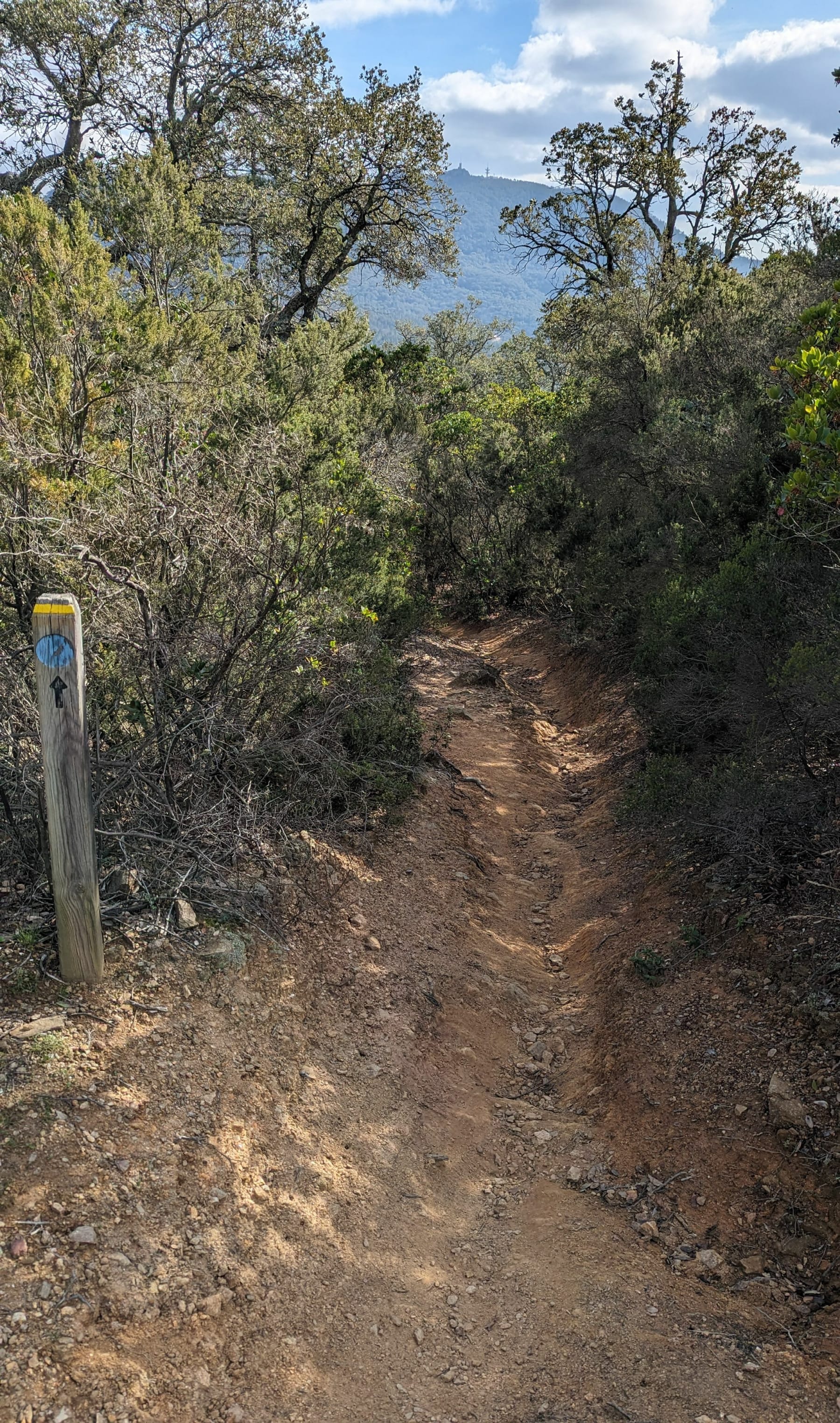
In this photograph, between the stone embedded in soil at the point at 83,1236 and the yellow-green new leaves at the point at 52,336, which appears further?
the yellow-green new leaves at the point at 52,336

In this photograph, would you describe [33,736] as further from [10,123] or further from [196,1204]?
[10,123]

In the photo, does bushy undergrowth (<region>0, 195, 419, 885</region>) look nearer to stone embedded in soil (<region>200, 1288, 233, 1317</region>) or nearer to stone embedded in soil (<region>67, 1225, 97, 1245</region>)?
stone embedded in soil (<region>67, 1225, 97, 1245</region>)

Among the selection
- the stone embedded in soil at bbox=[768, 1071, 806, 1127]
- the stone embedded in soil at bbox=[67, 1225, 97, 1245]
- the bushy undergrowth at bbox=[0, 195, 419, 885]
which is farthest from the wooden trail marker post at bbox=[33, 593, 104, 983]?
the stone embedded in soil at bbox=[768, 1071, 806, 1127]

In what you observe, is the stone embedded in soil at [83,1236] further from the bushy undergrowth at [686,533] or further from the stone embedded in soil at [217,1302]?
the bushy undergrowth at [686,533]

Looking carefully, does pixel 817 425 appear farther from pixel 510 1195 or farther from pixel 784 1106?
pixel 510 1195

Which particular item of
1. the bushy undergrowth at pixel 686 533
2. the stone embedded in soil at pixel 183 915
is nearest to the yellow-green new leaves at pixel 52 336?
the stone embedded in soil at pixel 183 915

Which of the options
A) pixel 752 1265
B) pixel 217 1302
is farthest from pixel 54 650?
pixel 752 1265

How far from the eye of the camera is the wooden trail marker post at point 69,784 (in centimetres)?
353

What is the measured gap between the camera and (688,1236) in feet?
13.1

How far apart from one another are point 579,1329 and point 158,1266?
Answer: 173cm

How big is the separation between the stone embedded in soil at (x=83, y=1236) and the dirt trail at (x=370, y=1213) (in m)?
0.03

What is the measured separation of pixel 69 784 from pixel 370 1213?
240 cm

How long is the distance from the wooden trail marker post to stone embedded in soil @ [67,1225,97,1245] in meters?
1.13

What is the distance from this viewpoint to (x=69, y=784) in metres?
3.70
